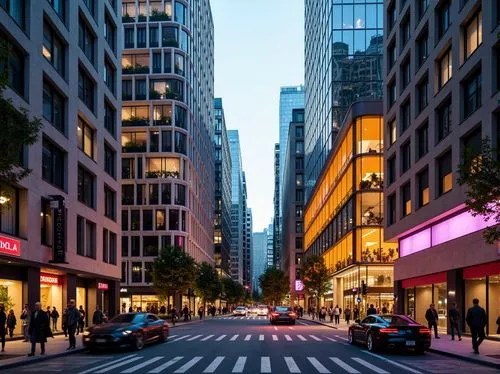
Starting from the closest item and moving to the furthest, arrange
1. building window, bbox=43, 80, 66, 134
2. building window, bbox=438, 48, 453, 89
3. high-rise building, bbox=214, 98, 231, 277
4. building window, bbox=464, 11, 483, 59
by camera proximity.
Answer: building window, bbox=464, 11, 483, 59 → building window, bbox=43, 80, 66, 134 → building window, bbox=438, 48, 453, 89 → high-rise building, bbox=214, 98, 231, 277

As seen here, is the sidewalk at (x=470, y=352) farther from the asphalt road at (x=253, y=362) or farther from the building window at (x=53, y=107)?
the building window at (x=53, y=107)

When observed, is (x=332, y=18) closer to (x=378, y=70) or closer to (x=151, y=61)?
(x=378, y=70)

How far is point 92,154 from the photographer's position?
41438mm

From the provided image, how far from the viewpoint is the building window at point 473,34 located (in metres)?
28.7

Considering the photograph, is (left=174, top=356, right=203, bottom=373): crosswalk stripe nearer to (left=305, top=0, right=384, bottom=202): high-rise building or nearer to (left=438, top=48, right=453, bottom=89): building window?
(left=438, top=48, right=453, bottom=89): building window

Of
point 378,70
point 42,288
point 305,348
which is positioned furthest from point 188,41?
point 305,348

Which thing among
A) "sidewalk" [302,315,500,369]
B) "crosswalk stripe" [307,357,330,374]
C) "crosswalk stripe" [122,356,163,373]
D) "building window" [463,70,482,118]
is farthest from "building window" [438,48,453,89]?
"crosswalk stripe" [122,356,163,373]

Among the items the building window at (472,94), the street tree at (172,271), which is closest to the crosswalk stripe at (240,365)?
the building window at (472,94)

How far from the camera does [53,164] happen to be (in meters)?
33.6

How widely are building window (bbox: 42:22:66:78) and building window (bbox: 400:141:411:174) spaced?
23187 mm

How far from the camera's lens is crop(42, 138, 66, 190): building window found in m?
32.1

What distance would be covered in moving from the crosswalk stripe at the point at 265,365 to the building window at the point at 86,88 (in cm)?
2562

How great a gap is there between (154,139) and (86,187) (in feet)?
138

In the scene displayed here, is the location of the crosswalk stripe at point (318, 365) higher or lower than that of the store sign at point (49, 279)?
lower
